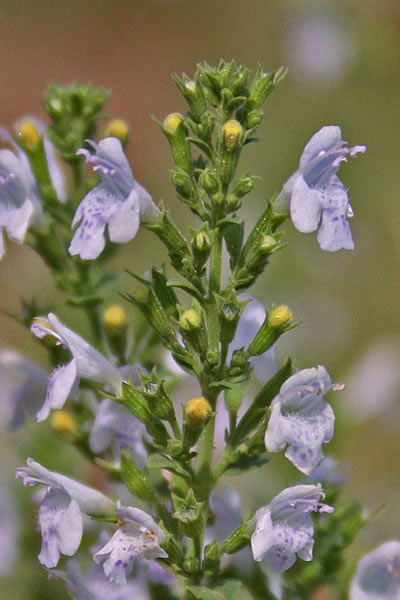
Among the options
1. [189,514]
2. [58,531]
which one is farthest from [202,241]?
[58,531]

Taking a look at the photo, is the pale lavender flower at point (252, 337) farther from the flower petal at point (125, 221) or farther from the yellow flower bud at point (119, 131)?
the yellow flower bud at point (119, 131)

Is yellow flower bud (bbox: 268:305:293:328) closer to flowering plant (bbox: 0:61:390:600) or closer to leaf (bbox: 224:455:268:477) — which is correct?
flowering plant (bbox: 0:61:390:600)

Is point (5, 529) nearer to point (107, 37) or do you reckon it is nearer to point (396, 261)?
point (396, 261)

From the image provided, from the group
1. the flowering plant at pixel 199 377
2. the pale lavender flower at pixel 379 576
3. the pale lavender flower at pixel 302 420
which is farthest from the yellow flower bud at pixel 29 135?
the pale lavender flower at pixel 379 576

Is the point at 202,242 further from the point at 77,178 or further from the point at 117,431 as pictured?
the point at 77,178

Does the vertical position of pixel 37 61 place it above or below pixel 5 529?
below

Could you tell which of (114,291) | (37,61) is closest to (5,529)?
(114,291)

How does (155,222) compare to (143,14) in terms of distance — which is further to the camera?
(143,14)
